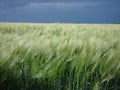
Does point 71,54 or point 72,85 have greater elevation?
point 71,54

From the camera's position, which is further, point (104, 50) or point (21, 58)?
point (104, 50)

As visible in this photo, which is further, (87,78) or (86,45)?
(86,45)

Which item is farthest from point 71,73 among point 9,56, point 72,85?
point 9,56

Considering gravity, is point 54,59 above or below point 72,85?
above

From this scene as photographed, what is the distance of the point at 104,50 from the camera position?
126cm

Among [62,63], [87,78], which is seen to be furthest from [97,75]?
[62,63]

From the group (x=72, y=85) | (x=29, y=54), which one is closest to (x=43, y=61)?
(x=29, y=54)

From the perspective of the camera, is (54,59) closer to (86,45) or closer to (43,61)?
(43,61)

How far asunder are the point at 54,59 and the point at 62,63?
4 centimetres

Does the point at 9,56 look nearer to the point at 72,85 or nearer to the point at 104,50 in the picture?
Answer: the point at 72,85

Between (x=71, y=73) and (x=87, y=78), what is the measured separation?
8 centimetres

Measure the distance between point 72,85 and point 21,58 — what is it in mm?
260

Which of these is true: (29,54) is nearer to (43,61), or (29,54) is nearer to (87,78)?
(43,61)

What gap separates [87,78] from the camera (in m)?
1.10
